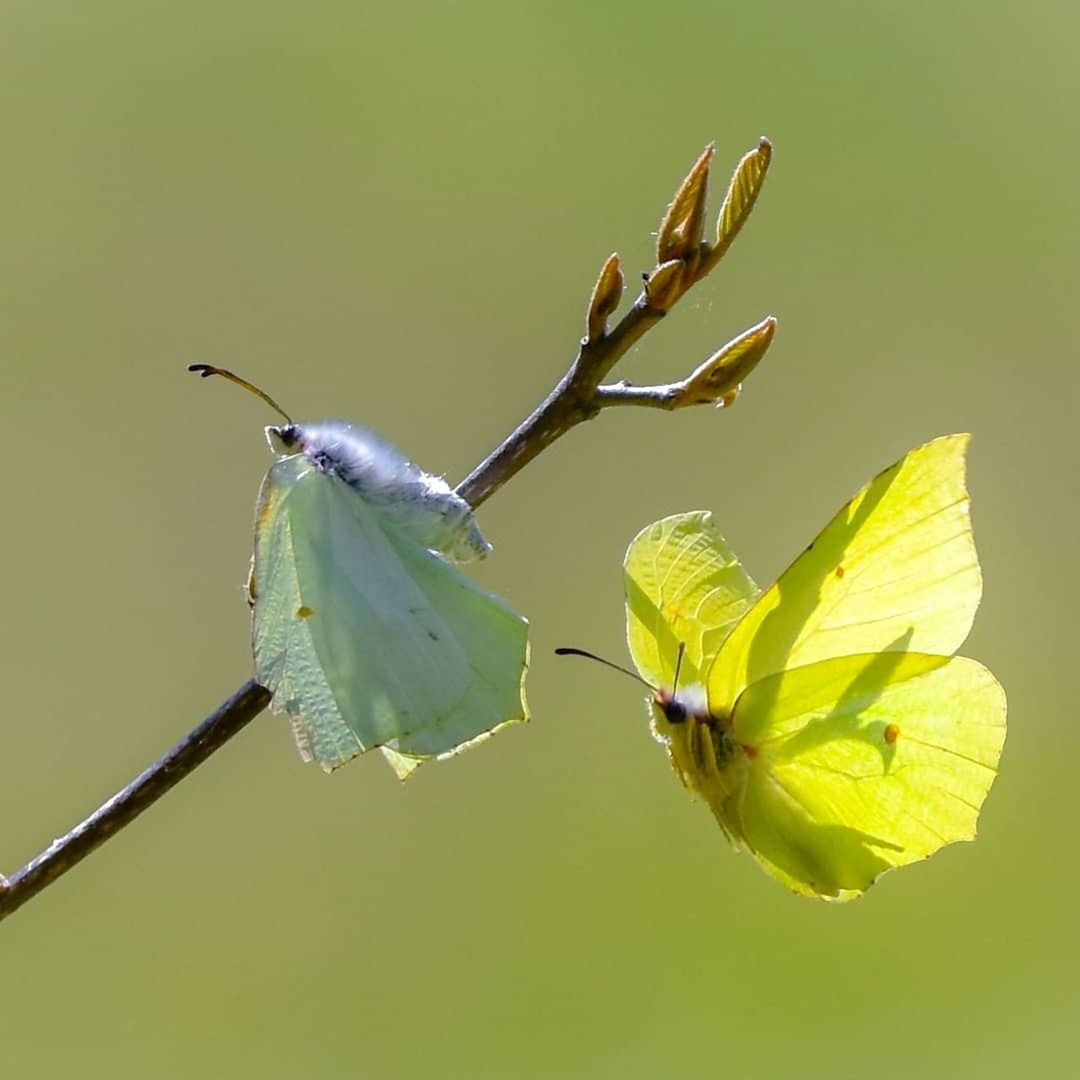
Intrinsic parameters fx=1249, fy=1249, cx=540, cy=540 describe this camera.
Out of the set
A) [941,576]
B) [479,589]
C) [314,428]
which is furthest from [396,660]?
[941,576]

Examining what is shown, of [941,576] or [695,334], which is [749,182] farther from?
[695,334]

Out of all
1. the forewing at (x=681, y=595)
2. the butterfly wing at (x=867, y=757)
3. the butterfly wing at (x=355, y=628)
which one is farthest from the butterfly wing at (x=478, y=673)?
the butterfly wing at (x=867, y=757)

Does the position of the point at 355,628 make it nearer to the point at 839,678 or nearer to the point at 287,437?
the point at 287,437

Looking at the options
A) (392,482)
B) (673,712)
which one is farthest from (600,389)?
(673,712)

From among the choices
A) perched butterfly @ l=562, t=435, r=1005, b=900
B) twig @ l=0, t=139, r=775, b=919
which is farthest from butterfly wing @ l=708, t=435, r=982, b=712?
twig @ l=0, t=139, r=775, b=919

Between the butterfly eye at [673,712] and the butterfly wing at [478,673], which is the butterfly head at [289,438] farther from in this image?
the butterfly eye at [673,712]

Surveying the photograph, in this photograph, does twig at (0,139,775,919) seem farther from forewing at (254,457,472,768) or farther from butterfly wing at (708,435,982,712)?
butterfly wing at (708,435,982,712)
